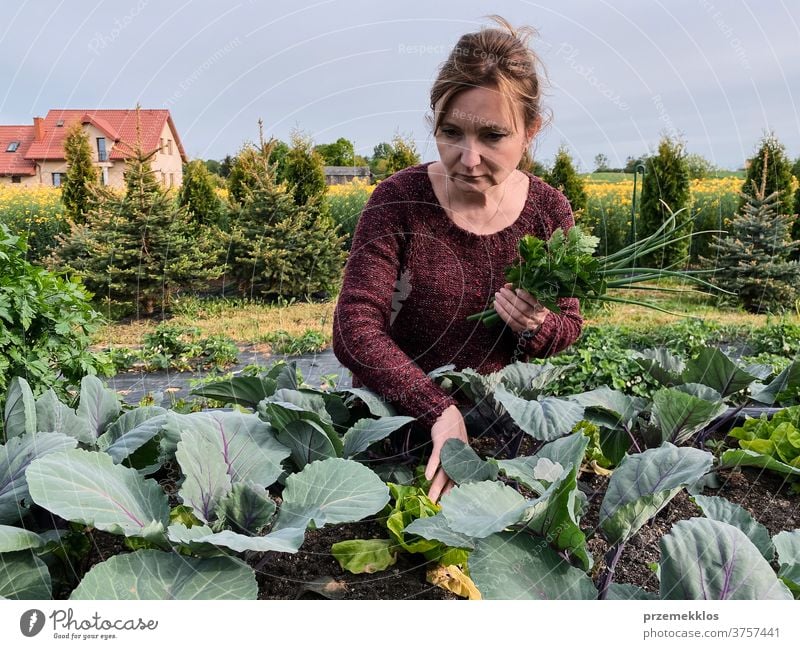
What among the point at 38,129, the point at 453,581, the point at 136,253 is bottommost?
the point at 453,581

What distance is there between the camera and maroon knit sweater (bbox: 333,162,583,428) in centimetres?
165

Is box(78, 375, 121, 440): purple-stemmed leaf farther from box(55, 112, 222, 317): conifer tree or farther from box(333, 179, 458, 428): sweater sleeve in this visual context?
box(55, 112, 222, 317): conifer tree

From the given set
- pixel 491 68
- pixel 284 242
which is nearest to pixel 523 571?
→ pixel 491 68

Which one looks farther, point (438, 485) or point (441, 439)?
point (441, 439)

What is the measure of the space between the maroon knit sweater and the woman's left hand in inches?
8.1

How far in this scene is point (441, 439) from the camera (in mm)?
1315

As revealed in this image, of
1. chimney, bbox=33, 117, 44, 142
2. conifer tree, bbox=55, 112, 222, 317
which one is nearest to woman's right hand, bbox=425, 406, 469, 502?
chimney, bbox=33, 117, 44, 142

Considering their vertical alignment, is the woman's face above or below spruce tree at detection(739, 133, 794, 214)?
below

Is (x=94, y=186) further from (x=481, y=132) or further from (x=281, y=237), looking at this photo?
(x=481, y=132)

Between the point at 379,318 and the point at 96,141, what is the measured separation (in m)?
0.76

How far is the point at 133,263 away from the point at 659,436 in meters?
5.49

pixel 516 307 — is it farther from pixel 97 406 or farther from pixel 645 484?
pixel 97 406

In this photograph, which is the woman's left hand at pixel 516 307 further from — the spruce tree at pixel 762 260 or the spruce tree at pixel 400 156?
the spruce tree at pixel 762 260

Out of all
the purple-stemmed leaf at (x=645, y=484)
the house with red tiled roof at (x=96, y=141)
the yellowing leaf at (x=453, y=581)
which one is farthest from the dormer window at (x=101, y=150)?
the purple-stemmed leaf at (x=645, y=484)
